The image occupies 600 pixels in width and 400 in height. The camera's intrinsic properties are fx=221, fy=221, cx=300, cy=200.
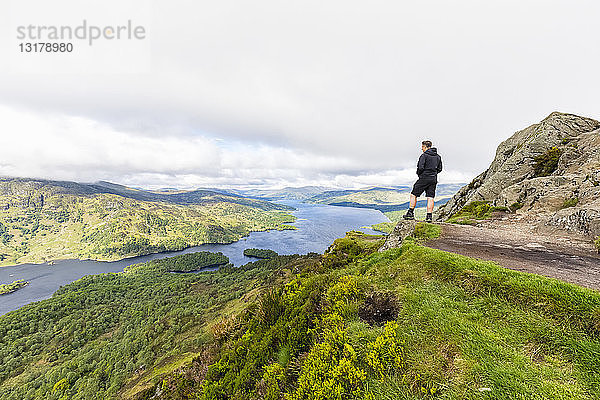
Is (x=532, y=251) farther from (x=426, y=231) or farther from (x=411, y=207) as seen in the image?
(x=411, y=207)

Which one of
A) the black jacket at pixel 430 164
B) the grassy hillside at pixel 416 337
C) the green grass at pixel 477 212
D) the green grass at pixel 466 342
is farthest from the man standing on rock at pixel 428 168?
the green grass at pixel 477 212

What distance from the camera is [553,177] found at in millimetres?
17625

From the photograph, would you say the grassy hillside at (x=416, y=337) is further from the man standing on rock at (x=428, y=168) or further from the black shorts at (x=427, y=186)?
the man standing on rock at (x=428, y=168)

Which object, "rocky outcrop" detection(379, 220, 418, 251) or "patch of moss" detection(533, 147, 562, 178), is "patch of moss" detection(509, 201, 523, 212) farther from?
"rocky outcrop" detection(379, 220, 418, 251)

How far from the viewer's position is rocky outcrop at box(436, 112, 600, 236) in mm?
12097

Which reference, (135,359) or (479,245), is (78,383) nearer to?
(135,359)

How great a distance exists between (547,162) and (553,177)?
762 centimetres

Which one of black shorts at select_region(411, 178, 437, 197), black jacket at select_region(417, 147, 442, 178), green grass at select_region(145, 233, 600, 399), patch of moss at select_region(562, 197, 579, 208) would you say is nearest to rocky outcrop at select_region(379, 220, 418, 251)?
black shorts at select_region(411, 178, 437, 197)

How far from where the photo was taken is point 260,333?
994cm

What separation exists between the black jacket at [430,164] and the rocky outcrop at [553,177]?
21.2 feet

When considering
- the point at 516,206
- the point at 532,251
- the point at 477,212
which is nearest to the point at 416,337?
the point at 532,251

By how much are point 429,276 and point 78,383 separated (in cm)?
10584

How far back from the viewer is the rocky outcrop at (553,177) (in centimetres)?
1210

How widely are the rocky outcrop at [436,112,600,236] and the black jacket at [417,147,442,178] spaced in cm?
646
